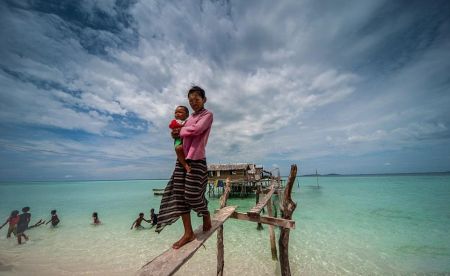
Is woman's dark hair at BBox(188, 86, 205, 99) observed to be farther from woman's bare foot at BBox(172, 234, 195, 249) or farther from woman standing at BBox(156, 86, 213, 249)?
woman's bare foot at BBox(172, 234, 195, 249)

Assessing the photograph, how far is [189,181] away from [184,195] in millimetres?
199

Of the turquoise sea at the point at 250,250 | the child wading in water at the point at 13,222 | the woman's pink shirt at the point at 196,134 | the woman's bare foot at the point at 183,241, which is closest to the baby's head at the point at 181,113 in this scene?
the woman's pink shirt at the point at 196,134

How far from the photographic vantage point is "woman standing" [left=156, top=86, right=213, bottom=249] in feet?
8.71

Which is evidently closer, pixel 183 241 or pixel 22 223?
pixel 183 241

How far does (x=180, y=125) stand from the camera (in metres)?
2.85

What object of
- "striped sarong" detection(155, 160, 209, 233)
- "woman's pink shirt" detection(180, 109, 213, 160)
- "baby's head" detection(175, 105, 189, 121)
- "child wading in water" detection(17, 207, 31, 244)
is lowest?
"child wading in water" detection(17, 207, 31, 244)

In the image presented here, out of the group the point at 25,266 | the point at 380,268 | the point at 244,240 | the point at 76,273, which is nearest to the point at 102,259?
the point at 76,273

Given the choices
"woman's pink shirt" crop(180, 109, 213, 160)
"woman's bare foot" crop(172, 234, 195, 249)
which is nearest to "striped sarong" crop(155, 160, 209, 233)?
"woman's pink shirt" crop(180, 109, 213, 160)

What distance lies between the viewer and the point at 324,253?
371 inches

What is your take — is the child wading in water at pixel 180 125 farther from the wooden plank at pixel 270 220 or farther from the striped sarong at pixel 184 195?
the wooden plank at pixel 270 220

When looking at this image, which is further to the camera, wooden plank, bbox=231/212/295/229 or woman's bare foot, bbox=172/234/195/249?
wooden plank, bbox=231/212/295/229

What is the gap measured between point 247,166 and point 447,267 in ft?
72.9

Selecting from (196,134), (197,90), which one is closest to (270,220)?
(196,134)

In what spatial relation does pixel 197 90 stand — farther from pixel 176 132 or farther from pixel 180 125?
pixel 176 132
